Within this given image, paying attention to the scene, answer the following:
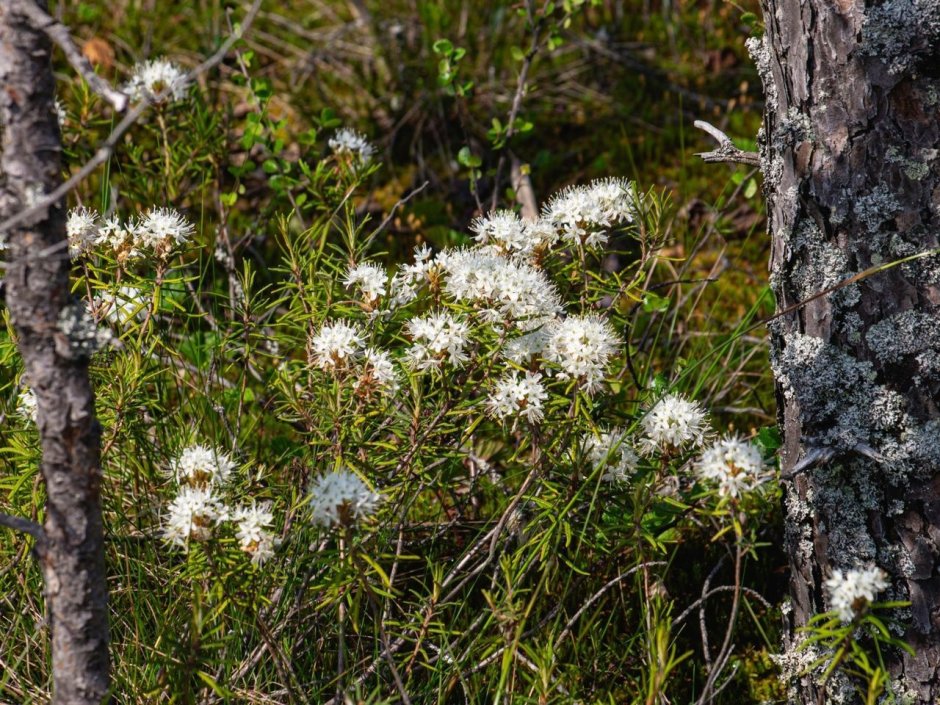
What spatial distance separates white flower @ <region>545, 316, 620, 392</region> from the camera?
195 centimetres

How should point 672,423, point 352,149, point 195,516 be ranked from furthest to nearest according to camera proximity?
1. point 352,149
2. point 672,423
3. point 195,516

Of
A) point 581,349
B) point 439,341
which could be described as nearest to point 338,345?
point 439,341

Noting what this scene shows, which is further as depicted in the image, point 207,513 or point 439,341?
point 439,341

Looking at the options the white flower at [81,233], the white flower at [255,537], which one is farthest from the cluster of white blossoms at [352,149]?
the white flower at [255,537]

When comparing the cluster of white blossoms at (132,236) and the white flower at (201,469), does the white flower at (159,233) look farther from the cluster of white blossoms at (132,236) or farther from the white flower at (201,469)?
the white flower at (201,469)

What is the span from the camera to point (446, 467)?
7.85 ft

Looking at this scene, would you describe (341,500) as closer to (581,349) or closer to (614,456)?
(581,349)

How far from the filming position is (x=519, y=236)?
7.16ft

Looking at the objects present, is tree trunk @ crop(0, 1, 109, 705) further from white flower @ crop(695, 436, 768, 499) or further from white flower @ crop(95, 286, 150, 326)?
white flower @ crop(695, 436, 768, 499)

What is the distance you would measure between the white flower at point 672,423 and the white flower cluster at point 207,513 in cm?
79

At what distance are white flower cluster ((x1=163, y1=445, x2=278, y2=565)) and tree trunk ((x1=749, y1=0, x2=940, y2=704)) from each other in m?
1.08

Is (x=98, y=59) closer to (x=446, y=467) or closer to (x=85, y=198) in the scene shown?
(x=85, y=198)

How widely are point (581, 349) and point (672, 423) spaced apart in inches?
10.0

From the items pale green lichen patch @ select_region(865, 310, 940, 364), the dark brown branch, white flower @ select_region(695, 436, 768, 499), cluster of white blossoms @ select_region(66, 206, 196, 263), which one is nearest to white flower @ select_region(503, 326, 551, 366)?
white flower @ select_region(695, 436, 768, 499)
